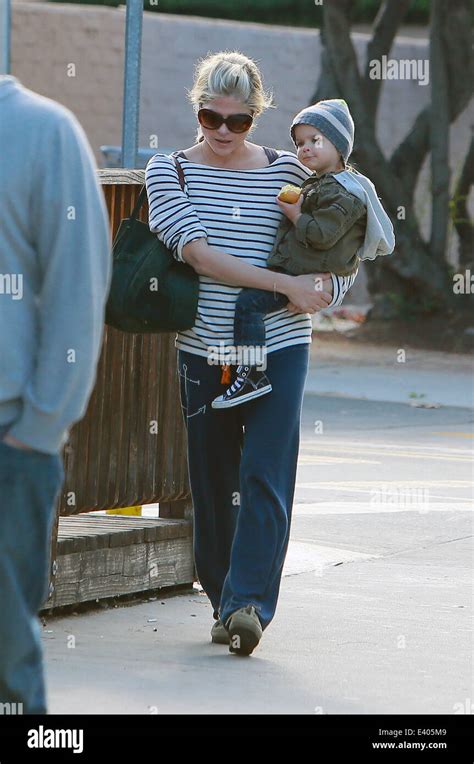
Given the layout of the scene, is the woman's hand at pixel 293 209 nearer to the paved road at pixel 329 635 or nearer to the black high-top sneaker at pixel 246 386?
the black high-top sneaker at pixel 246 386

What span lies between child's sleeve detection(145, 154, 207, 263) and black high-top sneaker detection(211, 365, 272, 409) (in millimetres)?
410

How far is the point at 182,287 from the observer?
5.13 meters

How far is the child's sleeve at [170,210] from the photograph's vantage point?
16.7ft

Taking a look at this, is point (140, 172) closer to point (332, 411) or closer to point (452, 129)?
point (332, 411)

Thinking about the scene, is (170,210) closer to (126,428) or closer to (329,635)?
(126,428)

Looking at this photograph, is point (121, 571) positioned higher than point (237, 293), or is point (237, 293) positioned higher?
point (237, 293)

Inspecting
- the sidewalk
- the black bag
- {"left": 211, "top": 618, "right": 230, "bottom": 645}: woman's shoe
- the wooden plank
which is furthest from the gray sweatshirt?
the sidewalk

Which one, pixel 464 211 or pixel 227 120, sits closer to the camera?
pixel 227 120

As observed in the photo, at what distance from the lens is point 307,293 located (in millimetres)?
5105

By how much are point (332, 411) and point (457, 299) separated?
5.52 m

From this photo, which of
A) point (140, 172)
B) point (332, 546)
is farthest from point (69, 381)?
point (332, 546)

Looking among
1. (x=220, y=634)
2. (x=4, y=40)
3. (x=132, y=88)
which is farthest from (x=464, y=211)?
(x=220, y=634)

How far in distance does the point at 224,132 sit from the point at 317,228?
1.40 ft

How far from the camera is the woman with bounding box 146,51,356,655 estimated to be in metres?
5.10
